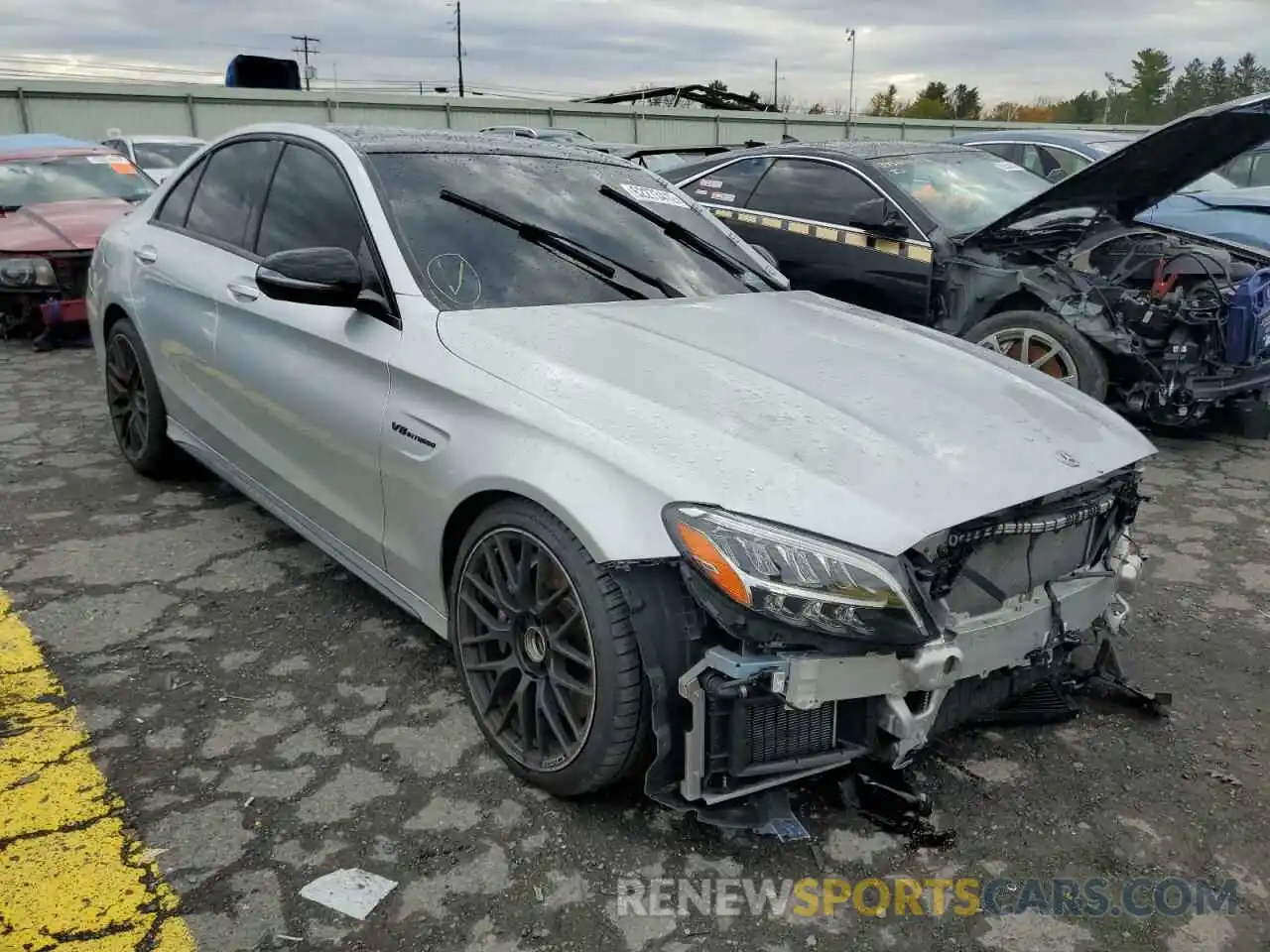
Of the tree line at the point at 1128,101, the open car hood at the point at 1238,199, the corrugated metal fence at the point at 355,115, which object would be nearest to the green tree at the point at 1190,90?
the tree line at the point at 1128,101

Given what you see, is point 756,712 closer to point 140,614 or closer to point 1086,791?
point 1086,791

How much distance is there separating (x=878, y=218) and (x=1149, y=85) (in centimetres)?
7442

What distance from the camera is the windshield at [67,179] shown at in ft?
27.6

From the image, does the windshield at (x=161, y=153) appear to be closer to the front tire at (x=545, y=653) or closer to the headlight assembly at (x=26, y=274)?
the headlight assembly at (x=26, y=274)

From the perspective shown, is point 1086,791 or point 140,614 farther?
point 140,614

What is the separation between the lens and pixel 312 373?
10.5 feet

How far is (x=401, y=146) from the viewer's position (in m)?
3.40

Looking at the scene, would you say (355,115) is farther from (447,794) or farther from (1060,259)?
(447,794)

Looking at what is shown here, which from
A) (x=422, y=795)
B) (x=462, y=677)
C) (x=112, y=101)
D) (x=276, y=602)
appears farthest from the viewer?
(x=112, y=101)

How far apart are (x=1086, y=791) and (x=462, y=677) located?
1.68m

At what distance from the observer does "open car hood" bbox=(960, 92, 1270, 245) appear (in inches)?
187

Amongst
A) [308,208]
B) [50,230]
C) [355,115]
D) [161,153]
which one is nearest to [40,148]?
[50,230]

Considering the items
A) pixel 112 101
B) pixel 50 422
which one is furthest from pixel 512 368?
pixel 112 101

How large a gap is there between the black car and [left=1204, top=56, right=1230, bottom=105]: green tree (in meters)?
65.0
